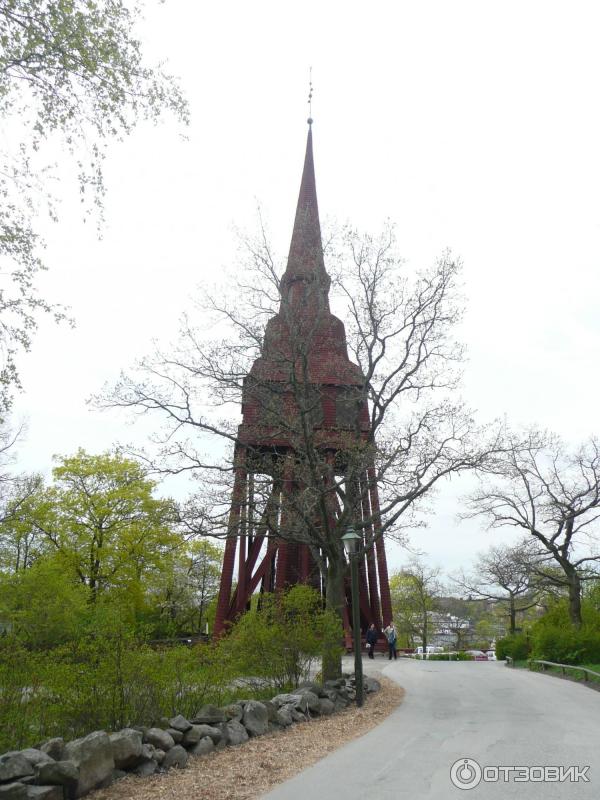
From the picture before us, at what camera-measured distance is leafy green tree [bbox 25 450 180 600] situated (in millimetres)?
29891

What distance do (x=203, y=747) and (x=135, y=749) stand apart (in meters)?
1.29

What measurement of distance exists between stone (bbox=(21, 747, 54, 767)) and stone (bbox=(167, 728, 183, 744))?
6.10ft

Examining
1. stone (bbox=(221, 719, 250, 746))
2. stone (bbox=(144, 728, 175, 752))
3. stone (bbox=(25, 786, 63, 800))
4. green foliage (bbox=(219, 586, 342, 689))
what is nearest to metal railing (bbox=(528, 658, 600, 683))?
green foliage (bbox=(219, 586, 342, 689))

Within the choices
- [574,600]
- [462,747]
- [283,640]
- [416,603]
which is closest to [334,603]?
[283,640]

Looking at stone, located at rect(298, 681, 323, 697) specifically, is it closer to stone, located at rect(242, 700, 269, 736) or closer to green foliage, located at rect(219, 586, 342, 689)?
green foliage, located at rect(219, 586, 342, 689)

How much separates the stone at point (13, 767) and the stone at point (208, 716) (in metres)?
2.98

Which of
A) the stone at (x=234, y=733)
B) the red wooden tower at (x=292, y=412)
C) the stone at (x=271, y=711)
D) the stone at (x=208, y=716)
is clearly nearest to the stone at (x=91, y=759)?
the stone at (x=208, y=716)

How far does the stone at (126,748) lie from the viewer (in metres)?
6.37

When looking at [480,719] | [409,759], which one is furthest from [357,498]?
[409,759]

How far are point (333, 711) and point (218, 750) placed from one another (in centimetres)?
385

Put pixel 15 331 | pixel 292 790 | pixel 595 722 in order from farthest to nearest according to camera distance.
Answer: pixel 595 722 → pixel 15 331 → pixel 292 790

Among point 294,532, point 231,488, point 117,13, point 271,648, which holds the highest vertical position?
point 117,13

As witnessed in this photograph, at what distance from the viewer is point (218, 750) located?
7820 millimetres

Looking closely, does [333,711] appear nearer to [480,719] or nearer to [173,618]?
[480,719]
